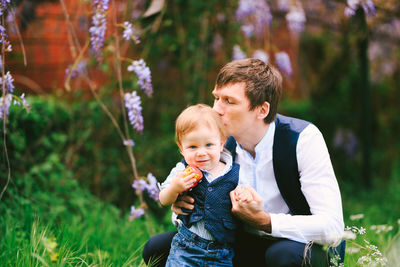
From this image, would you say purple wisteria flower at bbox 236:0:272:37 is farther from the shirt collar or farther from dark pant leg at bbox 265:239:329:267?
dark pant leg at bbox 265:239:329:267

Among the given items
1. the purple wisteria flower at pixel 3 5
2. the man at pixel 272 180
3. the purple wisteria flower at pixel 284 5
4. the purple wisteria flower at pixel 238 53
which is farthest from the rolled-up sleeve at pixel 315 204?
the purple wisteria flower at pixel 284 5

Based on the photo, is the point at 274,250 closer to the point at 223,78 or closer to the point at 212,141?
the point at 212,141

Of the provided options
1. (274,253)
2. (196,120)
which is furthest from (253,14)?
(274,253)

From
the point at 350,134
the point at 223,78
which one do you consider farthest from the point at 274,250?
the point at 350,134

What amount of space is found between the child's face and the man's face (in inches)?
9.2

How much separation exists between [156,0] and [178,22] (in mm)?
1199

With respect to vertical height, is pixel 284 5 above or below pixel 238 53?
above

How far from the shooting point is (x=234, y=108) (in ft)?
8.04

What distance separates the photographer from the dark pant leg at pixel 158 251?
2.46 meters

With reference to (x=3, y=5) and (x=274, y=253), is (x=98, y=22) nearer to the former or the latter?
(x=3, y=5)

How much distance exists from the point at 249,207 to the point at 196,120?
0.47 meters

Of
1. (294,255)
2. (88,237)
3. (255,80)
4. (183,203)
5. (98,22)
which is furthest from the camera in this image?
(88,237)

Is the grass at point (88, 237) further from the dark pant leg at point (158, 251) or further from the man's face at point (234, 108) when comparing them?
the man's face at point (234, 108)

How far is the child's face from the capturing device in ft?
7.16
